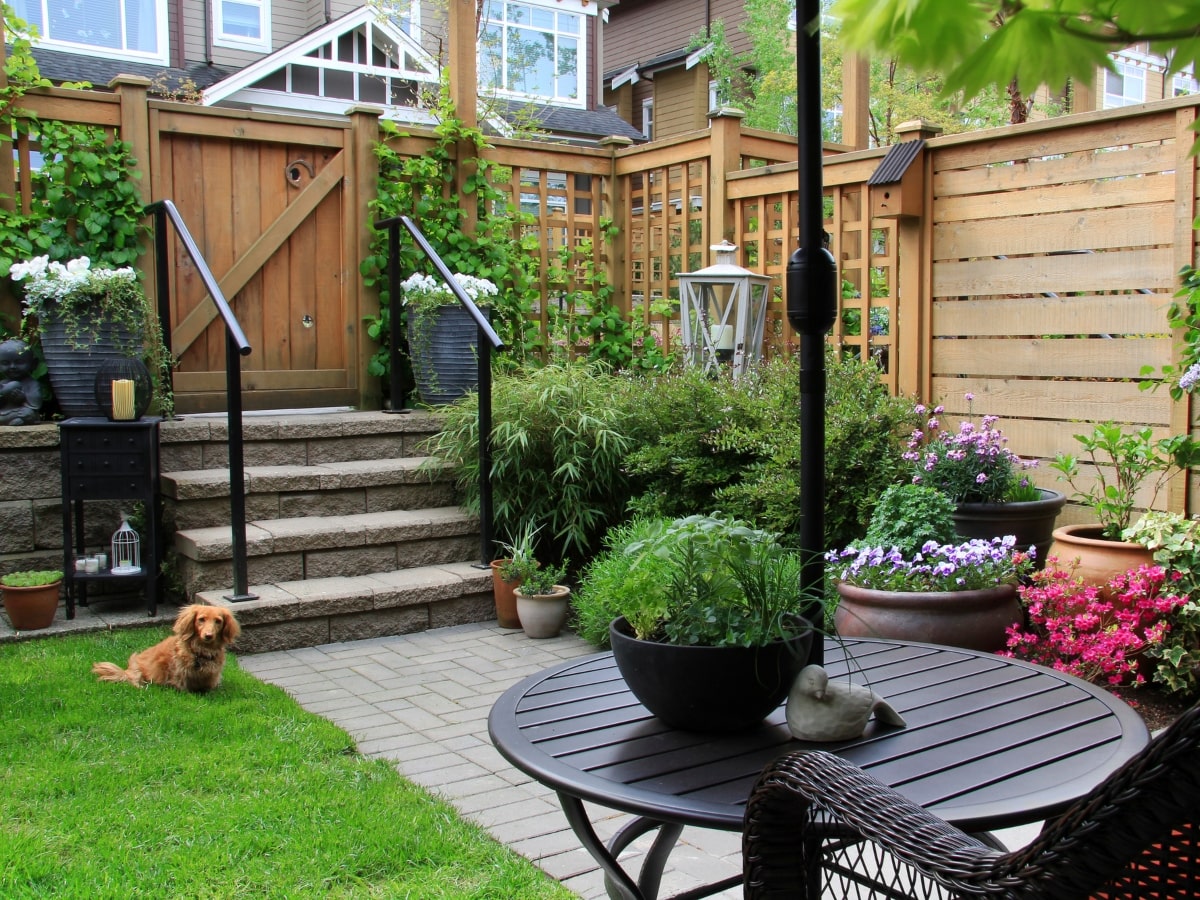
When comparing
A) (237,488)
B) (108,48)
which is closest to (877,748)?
(237,488)

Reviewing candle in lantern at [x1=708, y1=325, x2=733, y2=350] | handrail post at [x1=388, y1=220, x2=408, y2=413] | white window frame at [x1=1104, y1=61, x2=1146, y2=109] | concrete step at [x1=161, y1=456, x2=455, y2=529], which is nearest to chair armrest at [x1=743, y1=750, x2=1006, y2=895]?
concrete step at [x1=161, y1=456, x2=455, y2=529]

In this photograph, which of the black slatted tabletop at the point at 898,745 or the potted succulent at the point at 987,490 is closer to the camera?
the black slatted tabletop at the point at 898,745

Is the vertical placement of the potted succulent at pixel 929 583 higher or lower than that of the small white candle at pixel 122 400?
lower

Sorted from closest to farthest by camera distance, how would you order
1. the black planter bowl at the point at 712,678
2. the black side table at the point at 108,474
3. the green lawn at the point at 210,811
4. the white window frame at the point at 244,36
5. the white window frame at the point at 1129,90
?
the black planter bowl at the point at 712,678 → the green lawn at the point at 210,811 → the black side table at the point at 108,474 → the white window frame at the point at 244,36 → the white window frame at the point at 1129,90

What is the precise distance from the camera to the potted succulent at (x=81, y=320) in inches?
193

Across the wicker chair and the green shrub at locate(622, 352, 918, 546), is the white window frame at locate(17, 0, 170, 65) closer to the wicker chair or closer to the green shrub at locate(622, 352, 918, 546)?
the green shrub at locate(622, 352, 918, 546)

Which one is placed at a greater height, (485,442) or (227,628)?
(485,442)

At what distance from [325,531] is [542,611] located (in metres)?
1.07

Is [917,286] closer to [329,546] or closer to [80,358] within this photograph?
[329,546]

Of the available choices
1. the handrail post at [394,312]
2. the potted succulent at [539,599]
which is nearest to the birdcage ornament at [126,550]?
the potted succulent at [539,599]

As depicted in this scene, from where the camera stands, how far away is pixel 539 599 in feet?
15.1

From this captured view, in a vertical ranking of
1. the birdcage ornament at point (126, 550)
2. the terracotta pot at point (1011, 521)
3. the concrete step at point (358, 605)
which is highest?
the terracotta pot at point (1011, 521)

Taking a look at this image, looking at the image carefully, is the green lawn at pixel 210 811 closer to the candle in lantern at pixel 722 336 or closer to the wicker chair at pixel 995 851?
the wicker chair at pixel 995 851

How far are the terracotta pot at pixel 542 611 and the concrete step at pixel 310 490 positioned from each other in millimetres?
1047
